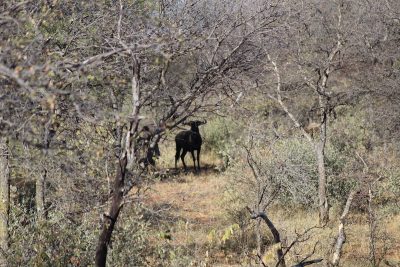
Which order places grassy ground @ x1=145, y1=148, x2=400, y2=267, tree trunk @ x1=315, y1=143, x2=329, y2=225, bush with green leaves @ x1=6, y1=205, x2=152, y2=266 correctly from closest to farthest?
bush with green leaves @ x1=6, y1=205, x2=152, y2=266, grassy ground @ x1=145, y1=148, x2=400, y2=267, tree trunk @ x1=315, y1=143, x2=329, y2=225

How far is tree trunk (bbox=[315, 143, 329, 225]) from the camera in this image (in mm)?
12867

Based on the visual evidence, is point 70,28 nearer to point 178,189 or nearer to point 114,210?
point 114,210

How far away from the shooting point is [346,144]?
56.3 ft

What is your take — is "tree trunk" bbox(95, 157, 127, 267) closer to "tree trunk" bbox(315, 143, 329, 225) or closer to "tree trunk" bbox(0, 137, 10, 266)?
"tree trunk" bbox(0, 137, 10, 266)

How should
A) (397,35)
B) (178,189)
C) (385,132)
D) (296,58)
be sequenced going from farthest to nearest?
1. (178,189)
2. (385,132)
3. (397,35)
4. (296,58)

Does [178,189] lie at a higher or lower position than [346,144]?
lower

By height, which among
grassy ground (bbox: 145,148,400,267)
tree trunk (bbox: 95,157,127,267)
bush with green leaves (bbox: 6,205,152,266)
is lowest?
grassy ground (bbox: 145,148,400,267)

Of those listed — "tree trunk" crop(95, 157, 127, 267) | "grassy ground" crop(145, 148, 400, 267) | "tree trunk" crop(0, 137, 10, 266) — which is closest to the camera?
"tree trunk" crop(95, 157, 127, 267)

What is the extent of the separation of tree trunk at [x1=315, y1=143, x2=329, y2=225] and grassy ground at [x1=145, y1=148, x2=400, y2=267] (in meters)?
0.24

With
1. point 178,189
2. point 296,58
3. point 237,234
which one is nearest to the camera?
point 237,234

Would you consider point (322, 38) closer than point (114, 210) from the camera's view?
No

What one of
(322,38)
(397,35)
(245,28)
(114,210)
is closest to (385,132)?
(397,35)

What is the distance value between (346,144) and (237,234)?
6.41 metres

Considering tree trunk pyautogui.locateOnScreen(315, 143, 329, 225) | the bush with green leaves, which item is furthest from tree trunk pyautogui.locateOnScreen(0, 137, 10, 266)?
tree trunk pyautogui.locateOnScreen(315, 143, 329, 225)
